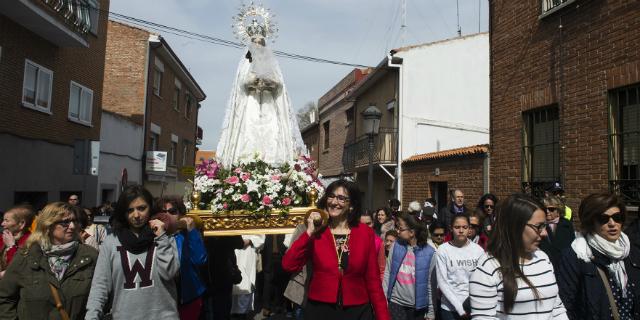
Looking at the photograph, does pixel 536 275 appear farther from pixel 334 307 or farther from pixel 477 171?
pixel 477 171

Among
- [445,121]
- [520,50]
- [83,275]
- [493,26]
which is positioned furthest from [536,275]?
[445,121]

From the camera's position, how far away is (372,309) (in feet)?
11.4

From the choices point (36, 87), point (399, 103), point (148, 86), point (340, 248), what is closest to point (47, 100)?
point (36, 87)

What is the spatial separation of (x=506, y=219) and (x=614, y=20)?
249 inches

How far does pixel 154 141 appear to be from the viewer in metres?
22.0

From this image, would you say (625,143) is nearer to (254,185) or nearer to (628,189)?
(628,189)

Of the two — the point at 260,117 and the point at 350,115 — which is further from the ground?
the point at 350,115

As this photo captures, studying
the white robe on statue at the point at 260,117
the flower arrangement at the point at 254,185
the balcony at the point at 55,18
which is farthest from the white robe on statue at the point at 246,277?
the balcony at the point at 55,18

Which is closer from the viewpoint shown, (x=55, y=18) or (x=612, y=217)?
(x=612, y=217)

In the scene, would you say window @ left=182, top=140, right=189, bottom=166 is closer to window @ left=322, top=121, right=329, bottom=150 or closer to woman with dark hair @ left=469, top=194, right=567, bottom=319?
window @ left=322, top=121, right=329, bottom=150

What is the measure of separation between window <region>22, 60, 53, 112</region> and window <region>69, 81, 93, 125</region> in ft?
3.82

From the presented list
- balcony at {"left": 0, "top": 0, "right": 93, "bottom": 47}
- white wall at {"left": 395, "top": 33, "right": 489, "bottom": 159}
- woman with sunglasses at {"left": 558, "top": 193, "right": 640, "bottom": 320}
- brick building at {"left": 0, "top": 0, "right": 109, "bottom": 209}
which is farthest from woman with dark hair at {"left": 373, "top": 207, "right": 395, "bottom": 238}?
balcony at {"left": 0, "top": 0, "right": 93, "bottom": 47}

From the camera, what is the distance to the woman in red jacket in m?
3.35

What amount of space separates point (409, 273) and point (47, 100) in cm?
1129
